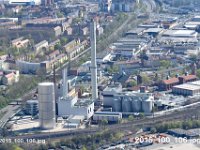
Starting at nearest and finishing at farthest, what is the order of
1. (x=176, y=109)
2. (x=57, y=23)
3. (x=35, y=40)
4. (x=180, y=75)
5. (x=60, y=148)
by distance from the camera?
(x=60, y=148)
(x=176, y=109)
(x=180, y=75)
(x=35, y=40)
(x=57, y=23)

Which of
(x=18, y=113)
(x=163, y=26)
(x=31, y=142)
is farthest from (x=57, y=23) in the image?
(x=31, y=142)

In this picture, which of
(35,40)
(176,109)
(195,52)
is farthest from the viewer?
(35,40)

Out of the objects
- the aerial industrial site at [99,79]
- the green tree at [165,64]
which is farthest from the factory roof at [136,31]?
the green tree at [165,64]

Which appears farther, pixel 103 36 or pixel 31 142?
pixel 103 36

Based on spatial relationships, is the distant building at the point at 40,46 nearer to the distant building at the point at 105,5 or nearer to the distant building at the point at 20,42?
the distant building at the point at 20,42

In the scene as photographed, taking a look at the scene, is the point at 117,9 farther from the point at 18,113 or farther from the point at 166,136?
the point at 166,136
